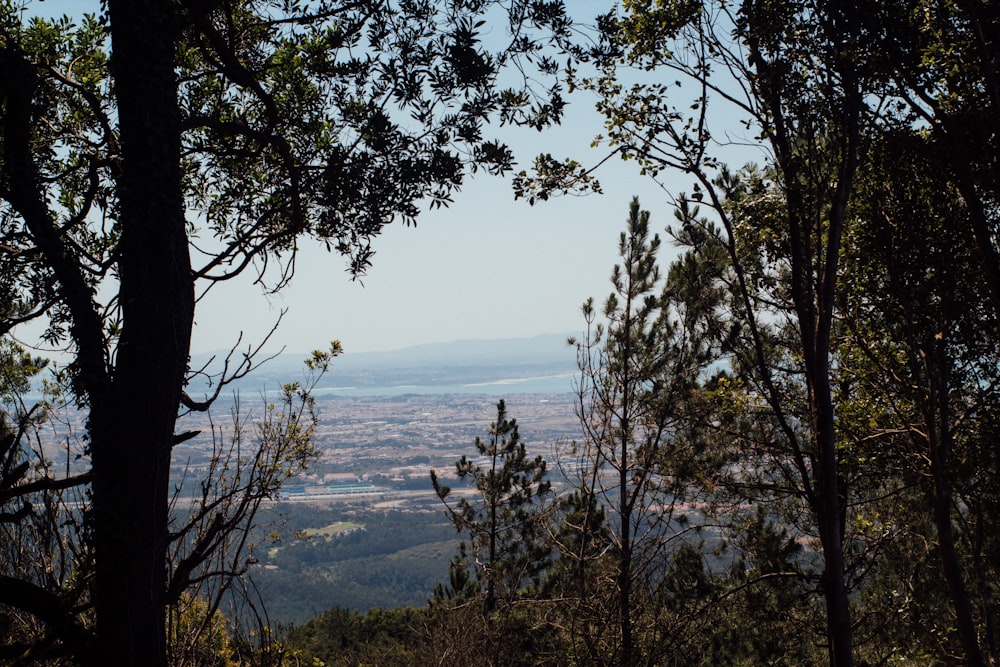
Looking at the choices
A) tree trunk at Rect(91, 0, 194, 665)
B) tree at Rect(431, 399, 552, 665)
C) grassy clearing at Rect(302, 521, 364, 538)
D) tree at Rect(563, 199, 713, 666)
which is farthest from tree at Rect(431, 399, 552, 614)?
grassy clearing at Rect(302, 521, 364, 538)

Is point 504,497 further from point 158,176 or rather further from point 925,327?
point 158,176

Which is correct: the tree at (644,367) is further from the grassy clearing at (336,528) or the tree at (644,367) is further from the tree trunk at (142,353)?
the grassy clearing at (336,528)

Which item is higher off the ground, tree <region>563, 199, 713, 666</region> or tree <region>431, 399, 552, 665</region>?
tree <region>563, 199, 713, 666</region>

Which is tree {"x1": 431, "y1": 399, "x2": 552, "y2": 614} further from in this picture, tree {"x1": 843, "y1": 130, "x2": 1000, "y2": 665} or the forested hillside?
tree {"x1": 843, "y1": 130, "x2": 1000, "y2": 665}

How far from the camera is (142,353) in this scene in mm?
3178

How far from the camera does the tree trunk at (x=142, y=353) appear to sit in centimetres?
300

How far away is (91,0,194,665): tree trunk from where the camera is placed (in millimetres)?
3000

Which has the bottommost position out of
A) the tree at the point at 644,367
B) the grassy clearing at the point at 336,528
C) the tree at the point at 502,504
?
the grassy clearing at the point at 336,528

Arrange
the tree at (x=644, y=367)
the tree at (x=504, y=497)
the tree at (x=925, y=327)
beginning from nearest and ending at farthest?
the tree at (x=925, y=327)
the tree at (x=644, y=367)
the tree at (x=504, y=497)

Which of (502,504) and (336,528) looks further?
(336,528)

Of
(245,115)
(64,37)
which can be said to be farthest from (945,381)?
(64,37)

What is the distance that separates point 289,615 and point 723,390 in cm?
4332

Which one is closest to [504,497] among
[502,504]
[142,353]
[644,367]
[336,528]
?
[502,504]

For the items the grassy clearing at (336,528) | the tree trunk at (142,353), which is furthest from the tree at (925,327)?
the grassy clearing at (336,528)
